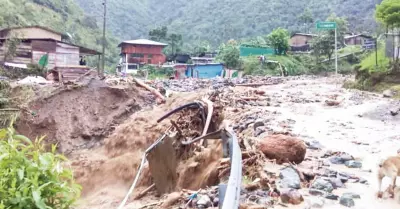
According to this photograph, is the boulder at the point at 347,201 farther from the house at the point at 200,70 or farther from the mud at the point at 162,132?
the house at the point at 200,70

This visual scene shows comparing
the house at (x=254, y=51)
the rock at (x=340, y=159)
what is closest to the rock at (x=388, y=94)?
the rock at (x=340, y=159)

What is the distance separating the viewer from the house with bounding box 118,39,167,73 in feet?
157

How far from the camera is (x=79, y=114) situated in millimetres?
11953

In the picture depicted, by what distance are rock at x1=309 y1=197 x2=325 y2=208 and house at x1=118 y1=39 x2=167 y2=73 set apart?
43.6m

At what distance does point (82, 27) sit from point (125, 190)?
191ft

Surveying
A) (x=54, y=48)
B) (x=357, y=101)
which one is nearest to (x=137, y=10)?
(x=54, y=48)

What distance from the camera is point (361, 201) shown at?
175 inches

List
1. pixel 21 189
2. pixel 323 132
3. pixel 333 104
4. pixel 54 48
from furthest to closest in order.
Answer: pixel 54 48
pixel 333 104
pixel 323 132
pixel 21 189

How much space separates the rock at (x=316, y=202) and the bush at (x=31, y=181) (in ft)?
8.02

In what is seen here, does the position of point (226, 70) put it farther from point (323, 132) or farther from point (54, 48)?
point (323, 132)

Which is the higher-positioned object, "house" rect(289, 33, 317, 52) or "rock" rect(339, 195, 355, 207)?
"house" rect(289, 33, 317, 52)

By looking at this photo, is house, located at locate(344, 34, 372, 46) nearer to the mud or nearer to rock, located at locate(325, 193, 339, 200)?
the mud

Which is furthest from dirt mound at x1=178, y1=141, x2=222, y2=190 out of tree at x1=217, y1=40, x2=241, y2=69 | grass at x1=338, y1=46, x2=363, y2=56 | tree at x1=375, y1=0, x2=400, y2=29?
grass at x1=338, y1=46, x2=363, y2=56

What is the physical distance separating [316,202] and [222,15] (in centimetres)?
8803
